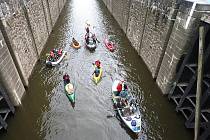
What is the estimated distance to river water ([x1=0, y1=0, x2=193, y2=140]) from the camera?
1178cm

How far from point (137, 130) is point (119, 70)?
24.9 feet

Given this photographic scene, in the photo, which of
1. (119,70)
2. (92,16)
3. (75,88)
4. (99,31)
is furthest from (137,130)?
(92,16)

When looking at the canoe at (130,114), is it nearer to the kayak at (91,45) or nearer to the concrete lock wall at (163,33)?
the concrete lock wall at (163,33)

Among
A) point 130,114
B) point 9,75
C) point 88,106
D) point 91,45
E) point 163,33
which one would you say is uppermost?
point 163,33

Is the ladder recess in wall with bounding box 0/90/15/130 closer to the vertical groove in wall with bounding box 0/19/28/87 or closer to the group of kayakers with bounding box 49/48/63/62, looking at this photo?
the vertical groove in wall with bounding box 0/19/28/87

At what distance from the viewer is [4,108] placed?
1234 cm

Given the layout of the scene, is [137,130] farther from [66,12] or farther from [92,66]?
[66,12]

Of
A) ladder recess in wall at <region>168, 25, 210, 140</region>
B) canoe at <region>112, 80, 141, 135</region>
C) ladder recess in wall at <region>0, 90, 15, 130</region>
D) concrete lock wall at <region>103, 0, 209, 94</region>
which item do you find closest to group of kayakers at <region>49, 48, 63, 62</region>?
ladder recess in wall at <region>0, 90, 15, 130</region>

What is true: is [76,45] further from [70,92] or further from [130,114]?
[130,114]

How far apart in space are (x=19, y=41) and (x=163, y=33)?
1095 cm

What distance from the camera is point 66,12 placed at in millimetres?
38000

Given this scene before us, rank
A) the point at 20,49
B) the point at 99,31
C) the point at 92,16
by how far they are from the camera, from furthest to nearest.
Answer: the point at 92,16 → the point at 99,31 → the point at 20,49

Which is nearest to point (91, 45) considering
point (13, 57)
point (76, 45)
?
point (76, 45)

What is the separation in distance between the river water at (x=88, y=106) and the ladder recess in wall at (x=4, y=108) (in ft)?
1.69
